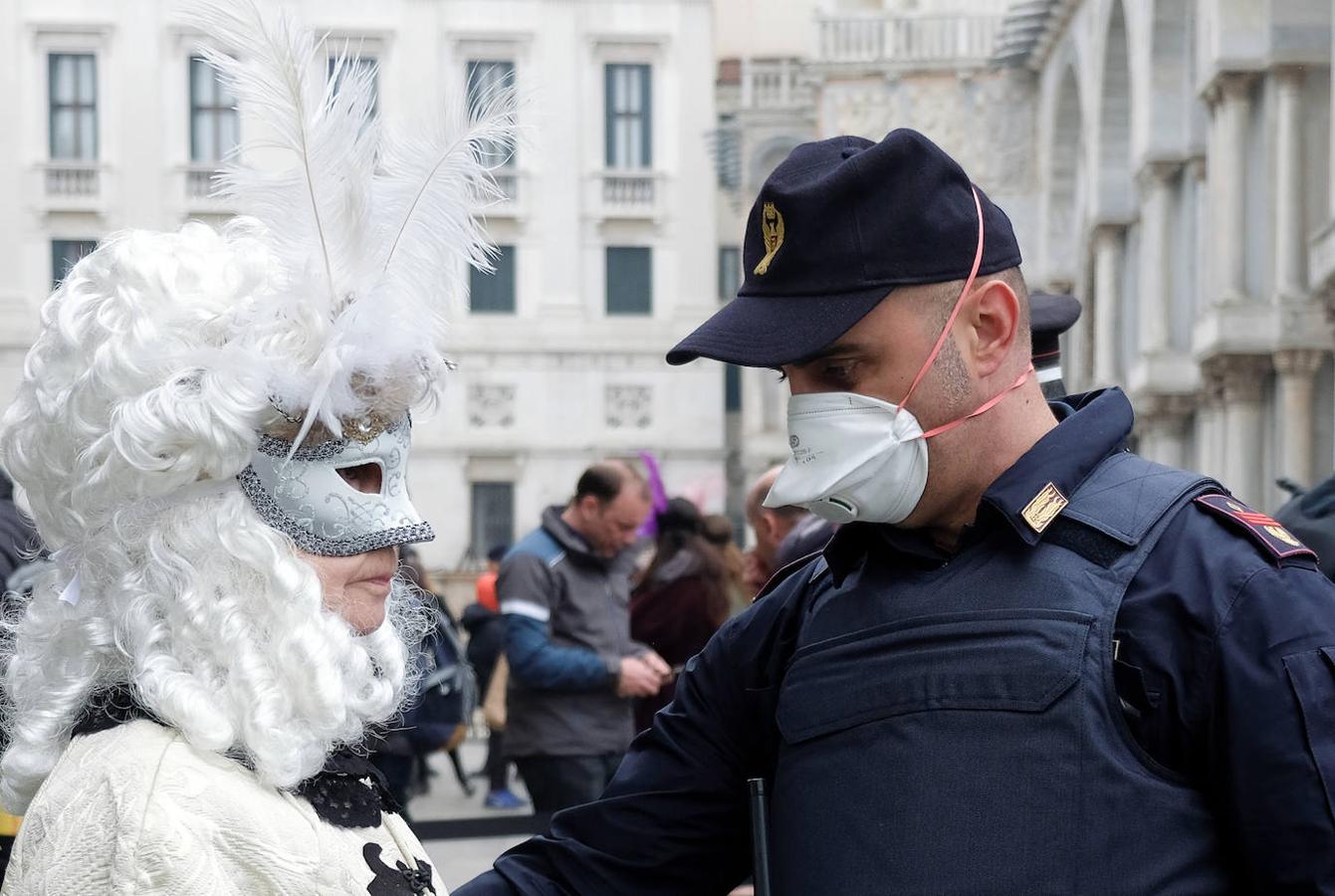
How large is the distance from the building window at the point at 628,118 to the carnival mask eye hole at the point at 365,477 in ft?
105

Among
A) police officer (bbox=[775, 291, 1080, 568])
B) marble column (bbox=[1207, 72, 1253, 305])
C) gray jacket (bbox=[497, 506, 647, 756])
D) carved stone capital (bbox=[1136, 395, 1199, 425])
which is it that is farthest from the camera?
carved stone capital (bbox=[1136, 395, 1199, 425])

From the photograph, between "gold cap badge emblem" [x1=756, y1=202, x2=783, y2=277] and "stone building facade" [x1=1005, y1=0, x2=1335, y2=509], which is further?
"stone building facade" [x1=1005, y1=0, x2=1335, y2=509]

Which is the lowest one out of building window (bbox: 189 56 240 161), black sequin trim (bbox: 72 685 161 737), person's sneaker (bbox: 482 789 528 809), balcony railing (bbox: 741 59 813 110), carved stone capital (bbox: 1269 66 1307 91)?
person's sneaker (bbox: 482 789 528 809)

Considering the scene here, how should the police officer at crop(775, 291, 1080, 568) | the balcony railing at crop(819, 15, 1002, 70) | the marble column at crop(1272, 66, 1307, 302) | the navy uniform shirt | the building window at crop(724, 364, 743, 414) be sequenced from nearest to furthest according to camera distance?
the navy uniform shirt
the police officer at crop(775, 291, 1080, 568)
the marble column at crop(1272, 66, 1307, 302)
the balcony railing at crop(819, 15, 1002, 70)
the building window at crop(724, 364, 743, 414)

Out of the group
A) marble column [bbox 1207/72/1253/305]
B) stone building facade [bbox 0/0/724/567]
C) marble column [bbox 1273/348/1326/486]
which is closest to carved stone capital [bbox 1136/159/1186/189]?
marble column [bbox 1207/72/1253/305]

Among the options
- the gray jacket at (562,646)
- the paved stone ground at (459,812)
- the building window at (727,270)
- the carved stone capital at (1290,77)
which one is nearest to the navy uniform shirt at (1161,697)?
the paved stone ground at (459,812)

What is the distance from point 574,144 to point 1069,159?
1282 cm

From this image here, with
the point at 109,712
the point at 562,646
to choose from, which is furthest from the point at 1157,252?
the point at 109,712

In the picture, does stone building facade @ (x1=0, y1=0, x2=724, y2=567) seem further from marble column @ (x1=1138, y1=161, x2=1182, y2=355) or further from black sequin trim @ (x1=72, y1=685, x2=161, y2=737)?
black sequin trim @ (x1=72, y1=685, x2=161, y2=737)

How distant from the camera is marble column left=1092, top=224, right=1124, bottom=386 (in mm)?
20297

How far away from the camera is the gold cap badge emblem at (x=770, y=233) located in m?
2.62

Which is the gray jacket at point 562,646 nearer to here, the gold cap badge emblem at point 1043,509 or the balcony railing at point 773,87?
the gold cap badge emblem at point 1043,509

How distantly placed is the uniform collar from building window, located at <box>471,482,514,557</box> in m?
31.2

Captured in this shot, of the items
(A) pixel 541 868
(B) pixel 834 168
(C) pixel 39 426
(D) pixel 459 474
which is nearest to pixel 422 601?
(A) pixel 541 868
